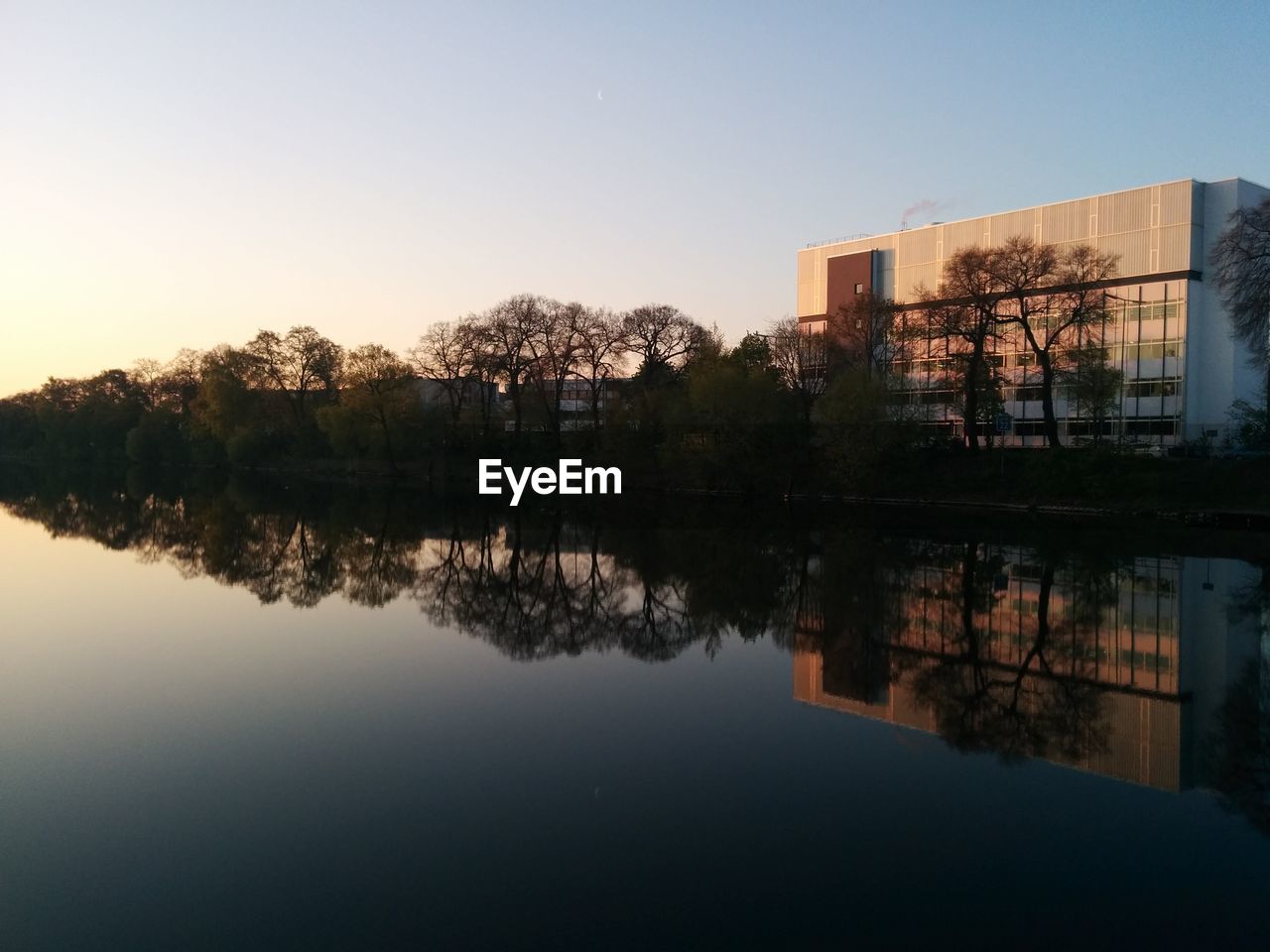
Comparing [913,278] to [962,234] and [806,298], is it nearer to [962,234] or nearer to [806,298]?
[962,234]

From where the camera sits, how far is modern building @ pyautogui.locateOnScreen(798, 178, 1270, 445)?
55094 millimetres

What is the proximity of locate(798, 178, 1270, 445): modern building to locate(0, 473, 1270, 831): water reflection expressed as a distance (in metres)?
24.0

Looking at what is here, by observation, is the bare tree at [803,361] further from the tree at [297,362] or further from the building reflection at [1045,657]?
the tree at [297,362]

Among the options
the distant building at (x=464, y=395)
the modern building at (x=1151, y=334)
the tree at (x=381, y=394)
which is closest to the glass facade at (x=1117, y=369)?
the modern building at (x=1151, y=334)

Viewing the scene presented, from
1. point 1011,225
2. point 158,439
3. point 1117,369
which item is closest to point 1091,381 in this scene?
point 1117,369

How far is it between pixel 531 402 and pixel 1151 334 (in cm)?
4034

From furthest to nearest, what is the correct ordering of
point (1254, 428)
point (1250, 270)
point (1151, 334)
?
point (1151, 334), point (1254, 428), point (1250, 270)

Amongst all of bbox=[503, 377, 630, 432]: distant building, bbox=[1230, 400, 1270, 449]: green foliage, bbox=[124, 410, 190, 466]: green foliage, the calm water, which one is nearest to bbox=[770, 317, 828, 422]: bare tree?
bbox=[503, 377, 630, 432]: distant building

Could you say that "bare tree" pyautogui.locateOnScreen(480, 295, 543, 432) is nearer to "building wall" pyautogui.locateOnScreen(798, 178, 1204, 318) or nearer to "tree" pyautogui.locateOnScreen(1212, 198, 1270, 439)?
"building wall" pyautogui.locateOnScreen(798, 178, 1204, 318)

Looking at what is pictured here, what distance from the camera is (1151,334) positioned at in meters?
57.2

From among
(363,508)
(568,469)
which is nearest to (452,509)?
(363,508)

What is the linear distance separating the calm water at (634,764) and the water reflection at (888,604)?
4.4 inches

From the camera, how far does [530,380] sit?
64.8 meters

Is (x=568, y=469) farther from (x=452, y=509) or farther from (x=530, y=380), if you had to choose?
(x=452, y=509)
